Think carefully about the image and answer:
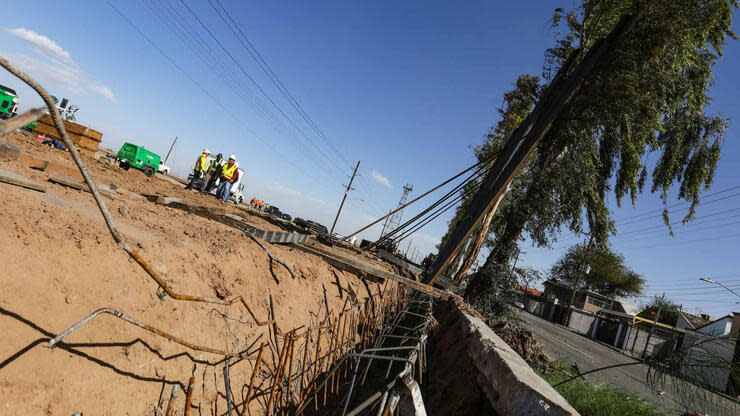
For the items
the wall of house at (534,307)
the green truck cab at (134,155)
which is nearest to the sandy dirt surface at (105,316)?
the green truck cab at (134,155)

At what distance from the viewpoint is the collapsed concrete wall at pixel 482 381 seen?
220 centimetres

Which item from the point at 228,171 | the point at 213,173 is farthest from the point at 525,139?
the point at 213,173

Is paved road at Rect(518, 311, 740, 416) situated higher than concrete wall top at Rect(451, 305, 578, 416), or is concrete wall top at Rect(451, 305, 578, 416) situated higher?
concrete wall top at Rect(451, 305, 578, 416)

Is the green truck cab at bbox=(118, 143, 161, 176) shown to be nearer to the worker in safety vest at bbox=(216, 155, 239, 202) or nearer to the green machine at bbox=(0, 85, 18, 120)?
the green machine at bbox=(0, 85, 18, 120)

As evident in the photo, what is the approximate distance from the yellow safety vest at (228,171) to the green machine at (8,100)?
13.2 m

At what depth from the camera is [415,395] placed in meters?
1.96

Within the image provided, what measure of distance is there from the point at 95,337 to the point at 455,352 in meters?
3.29

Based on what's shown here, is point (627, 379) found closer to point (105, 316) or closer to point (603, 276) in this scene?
point (105, 316)

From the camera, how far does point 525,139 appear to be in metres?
6.69

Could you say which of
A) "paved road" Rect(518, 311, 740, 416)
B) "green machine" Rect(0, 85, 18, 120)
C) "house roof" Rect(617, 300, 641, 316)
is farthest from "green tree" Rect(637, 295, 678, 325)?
"green machine" Rect(0, 85, 18, 120)

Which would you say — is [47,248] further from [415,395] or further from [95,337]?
[415,395]

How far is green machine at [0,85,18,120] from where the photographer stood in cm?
1627

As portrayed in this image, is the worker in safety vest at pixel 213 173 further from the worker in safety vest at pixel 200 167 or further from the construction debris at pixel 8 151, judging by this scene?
the construction debris at pixel 8 151

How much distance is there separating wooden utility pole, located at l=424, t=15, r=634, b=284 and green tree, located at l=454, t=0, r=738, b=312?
3.31ft
